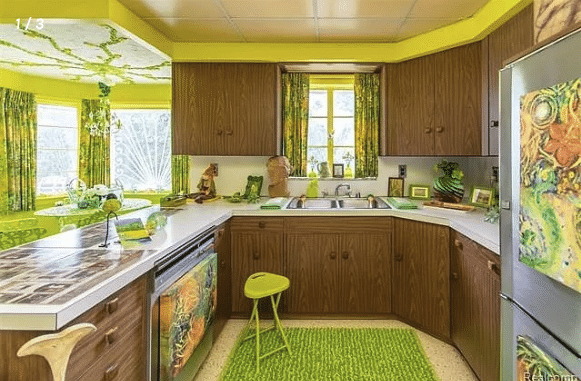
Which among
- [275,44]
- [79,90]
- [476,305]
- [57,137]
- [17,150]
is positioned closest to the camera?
[476,305]

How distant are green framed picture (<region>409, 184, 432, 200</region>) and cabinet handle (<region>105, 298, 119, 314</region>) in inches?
111

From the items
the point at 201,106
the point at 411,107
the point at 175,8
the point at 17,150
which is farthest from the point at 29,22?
the point at 17,150

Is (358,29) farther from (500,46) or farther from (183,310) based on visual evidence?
(183,310)

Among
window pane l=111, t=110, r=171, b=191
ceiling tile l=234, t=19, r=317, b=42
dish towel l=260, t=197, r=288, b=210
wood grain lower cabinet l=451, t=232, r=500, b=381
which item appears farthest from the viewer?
window pane l=111, t=110, r=171, b=191

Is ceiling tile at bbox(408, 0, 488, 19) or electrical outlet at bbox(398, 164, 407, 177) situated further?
electrical outlet at bbox(398, 164, 407, 177)

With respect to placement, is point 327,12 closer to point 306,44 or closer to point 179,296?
point 306,44

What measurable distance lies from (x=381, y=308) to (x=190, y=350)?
1.62 metres

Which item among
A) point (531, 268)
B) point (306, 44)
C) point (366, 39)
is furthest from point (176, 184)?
point (531, 268)

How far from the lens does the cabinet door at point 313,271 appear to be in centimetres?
303

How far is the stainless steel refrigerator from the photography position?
1.02 meters

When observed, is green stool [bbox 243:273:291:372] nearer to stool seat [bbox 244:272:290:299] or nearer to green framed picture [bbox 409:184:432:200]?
stool seat [bbox 244:272:290:299]

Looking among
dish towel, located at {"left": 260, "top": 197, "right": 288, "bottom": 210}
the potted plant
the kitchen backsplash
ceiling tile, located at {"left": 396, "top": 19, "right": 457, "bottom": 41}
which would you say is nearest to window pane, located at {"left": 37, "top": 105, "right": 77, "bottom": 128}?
the kitchen backsplash

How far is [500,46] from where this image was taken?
254 cm

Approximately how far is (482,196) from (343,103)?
1709mm
